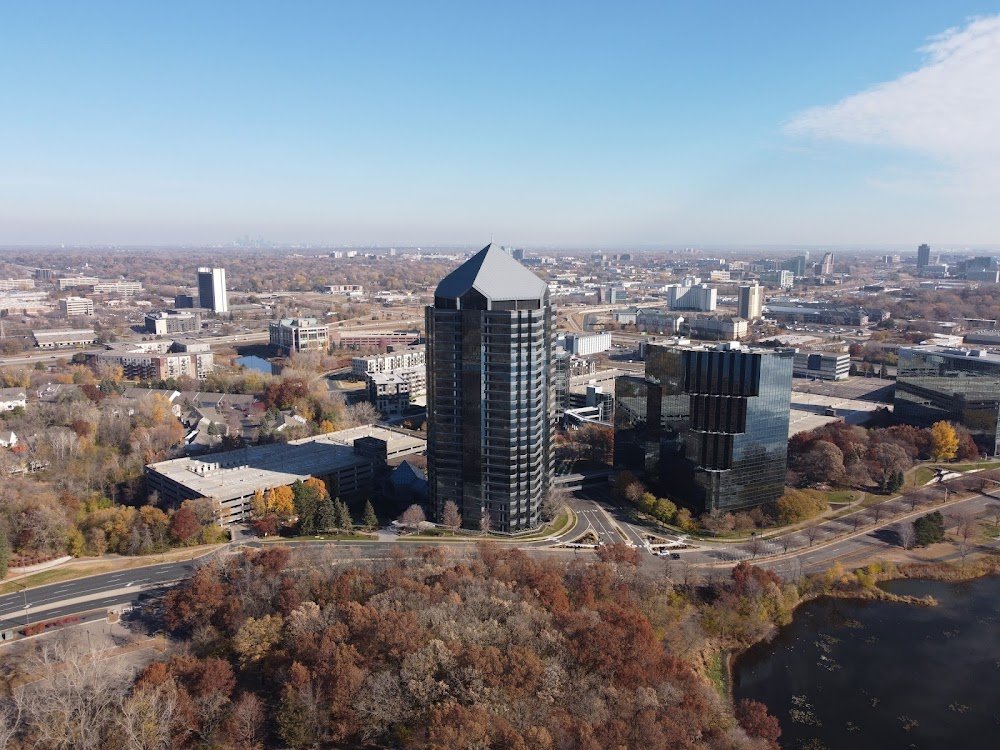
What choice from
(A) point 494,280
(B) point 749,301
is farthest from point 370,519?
(B) point 749,301

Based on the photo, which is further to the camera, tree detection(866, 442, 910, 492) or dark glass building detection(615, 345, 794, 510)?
tree detection(866, 442, 910, 492)

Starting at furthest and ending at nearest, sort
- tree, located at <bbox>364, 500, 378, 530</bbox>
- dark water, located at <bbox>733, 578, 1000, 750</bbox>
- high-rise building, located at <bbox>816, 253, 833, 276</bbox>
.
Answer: high-rise building, located at <bbox>816, 253, 833, 276</bbox> → tree, located at <bbox>364, 500, 378, 530</bbox> → dark water, located at <bbox>733, 578, 1000, 750</bbox>

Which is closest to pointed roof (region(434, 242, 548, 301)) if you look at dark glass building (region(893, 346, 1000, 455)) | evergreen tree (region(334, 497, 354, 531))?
evergreen tree (region(334, 497, 354, 531))

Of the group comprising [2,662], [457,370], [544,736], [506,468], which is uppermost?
[457,370]

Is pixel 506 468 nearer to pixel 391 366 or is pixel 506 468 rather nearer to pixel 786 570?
pixel 786 570

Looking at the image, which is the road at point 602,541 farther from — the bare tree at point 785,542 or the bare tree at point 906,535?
the bare tree at point 906,535

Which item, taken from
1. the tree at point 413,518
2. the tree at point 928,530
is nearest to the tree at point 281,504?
the tree at point 413,518

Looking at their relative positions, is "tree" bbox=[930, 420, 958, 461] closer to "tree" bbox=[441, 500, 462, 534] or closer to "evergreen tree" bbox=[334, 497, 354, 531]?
"tree" bbox=[441, 500, 462, 534]

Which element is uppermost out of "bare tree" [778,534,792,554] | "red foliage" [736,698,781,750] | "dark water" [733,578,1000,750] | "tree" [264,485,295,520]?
"tree" [264,485,295,520]

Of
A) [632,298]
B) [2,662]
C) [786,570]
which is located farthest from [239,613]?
[632,298]
